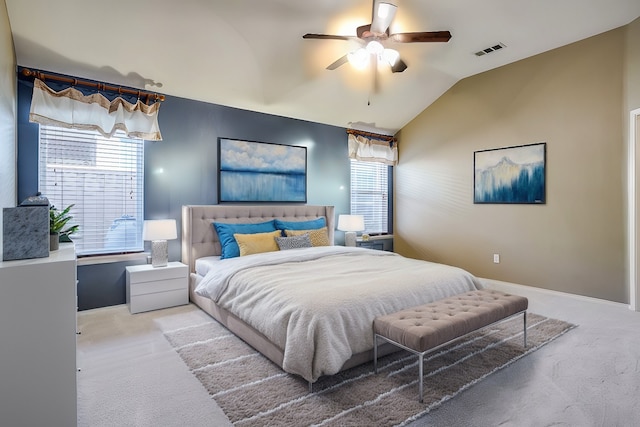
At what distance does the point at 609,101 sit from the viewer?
3738mm

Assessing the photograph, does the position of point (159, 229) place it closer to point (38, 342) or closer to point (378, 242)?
point (38, 342)

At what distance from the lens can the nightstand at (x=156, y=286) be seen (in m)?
3.51

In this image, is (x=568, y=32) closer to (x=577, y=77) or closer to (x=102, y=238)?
(x=577, y=77)

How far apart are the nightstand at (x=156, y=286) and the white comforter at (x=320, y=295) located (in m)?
0.65

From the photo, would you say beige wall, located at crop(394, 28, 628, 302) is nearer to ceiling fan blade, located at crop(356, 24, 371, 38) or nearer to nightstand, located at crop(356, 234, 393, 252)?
nightstand, located at crop(356, 234, 393, 252)

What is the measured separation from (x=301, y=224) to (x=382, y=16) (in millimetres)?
2697

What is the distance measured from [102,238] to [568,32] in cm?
563

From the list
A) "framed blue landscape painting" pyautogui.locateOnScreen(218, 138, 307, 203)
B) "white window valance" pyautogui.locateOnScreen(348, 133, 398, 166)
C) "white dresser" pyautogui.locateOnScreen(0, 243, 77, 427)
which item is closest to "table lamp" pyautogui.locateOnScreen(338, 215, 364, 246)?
"framed blue landscape painting" pyautogui.locateOnScreen(218, 138, 307, 203)

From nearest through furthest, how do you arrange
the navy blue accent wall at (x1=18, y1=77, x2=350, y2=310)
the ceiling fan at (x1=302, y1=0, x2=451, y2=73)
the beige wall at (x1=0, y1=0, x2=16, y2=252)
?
the beige wall at (x1=0, y1=0, x2=16, y2=252), the ceiling fan at (x1=302, y1=0, x2=451, y2=73), the navy blue accent wall at (x1=18, y1=77, x2=350, y2=310)

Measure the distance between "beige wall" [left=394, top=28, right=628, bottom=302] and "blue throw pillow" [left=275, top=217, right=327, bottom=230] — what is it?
197cm

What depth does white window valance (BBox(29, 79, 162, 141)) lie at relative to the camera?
10.5ft

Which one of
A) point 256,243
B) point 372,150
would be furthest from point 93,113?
point 372,150

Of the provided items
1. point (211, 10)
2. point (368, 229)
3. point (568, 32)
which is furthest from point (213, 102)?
point (568, 32)

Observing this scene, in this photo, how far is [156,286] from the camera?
3625mm
